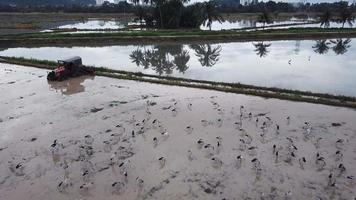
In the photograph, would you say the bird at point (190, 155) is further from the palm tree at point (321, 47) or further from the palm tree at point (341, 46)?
the palm tree at point (341, 46)

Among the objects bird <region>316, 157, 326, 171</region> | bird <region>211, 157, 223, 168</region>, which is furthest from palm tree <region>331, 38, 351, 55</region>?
bird <region>211, 157, 223, 168</region>

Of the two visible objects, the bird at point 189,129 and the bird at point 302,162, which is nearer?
the bird at point 302,162

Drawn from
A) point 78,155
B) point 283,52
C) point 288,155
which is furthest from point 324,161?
point 283,52

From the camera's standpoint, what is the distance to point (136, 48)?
103 feet

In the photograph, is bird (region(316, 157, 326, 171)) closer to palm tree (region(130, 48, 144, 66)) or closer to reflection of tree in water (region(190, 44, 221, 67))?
reflection of tree in water (region(190, 44, 221, 67))

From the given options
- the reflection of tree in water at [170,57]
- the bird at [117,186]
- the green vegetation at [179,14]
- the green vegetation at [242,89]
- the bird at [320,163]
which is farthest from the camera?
the green vegetation at [179,14]

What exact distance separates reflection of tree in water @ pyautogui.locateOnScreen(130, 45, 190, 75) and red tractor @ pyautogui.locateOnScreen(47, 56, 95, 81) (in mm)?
4068

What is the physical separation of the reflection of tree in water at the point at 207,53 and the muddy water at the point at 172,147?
7.90 metres

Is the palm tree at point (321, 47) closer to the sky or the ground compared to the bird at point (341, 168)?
closer to the sky

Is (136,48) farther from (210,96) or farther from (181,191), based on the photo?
(181,191)

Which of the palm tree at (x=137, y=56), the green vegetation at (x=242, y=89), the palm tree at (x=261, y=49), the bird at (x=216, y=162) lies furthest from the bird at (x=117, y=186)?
the palm tree at (x=261, y=49)

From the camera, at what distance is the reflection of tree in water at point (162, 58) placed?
23.2 meters

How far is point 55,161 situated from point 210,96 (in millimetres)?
7749

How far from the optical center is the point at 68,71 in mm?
20141
